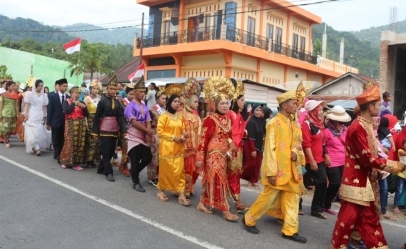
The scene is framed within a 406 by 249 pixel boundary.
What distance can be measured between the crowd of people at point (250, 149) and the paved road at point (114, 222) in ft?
0.79

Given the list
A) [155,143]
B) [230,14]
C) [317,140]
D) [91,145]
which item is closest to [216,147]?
[317,140]

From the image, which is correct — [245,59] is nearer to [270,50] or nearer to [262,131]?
[270,50]

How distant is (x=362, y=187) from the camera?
4320mm

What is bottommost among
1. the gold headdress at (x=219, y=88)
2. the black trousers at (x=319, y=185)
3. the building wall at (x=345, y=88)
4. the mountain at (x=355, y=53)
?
the black trousers at (x=319, y=185)

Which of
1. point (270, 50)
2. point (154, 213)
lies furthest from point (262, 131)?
point (270, 50)

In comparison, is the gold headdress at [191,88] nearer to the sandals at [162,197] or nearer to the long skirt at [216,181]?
the long skirt at [216,181]

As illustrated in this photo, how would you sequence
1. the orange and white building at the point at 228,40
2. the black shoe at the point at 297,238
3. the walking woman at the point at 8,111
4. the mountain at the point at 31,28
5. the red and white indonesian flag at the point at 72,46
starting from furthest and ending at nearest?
the mountain at the point at 31,28 < the orange and white building at the point at 228,40 < the red and white indonesian flag at the point at 72,46 < the walking woman at the point at 8,111 < the black shoe at the point at 297,238

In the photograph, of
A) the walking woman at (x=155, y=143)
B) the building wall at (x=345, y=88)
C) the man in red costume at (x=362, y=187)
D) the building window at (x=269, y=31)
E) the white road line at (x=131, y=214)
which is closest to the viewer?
the man in red costume at (x=362, y=187)

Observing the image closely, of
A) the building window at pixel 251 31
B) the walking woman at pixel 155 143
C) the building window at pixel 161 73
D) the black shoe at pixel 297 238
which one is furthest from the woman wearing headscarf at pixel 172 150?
the building window at pixel 161 73

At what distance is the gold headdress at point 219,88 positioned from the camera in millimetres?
5605

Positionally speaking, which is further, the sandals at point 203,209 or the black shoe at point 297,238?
the sandals at point 203,209

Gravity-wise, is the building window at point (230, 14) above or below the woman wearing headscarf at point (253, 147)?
above

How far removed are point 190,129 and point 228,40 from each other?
1460 cm

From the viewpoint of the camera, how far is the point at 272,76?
2367cm
